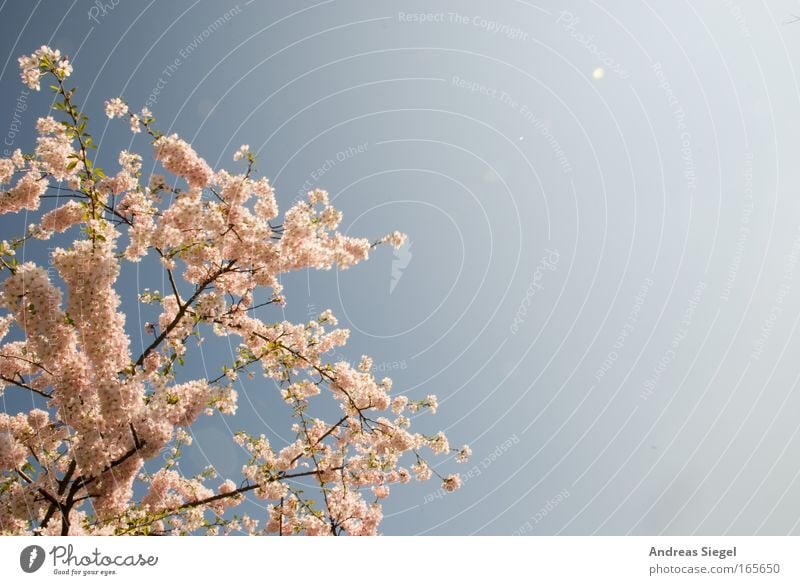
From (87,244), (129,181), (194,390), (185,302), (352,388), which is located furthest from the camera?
(352,388)

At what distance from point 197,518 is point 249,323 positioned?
442 centimetres

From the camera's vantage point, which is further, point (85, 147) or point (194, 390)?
point (194, 390)

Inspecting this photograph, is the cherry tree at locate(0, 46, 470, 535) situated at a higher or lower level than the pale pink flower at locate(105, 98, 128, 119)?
lower

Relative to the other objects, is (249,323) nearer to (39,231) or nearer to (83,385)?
(83,385)

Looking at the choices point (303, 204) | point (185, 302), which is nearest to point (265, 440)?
point (185, 302)

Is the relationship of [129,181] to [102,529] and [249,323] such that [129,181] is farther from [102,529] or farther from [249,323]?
[102,529]

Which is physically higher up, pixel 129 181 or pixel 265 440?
pixel 129 181

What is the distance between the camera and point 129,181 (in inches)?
354

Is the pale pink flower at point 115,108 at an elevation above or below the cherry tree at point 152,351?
above

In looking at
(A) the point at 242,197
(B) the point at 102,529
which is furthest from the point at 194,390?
(A) the point at 242,197

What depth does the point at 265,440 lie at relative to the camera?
10.8 m

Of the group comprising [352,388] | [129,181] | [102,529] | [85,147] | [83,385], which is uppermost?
[129,181]

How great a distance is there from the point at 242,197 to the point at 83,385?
3811mm

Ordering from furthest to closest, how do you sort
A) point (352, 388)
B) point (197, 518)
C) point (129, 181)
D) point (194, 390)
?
point (352, 388) → point (197, 518) → point (129, 181) → point (194, 390)
